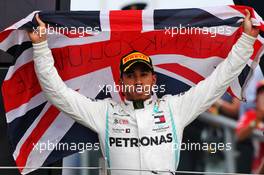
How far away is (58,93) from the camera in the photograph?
2432mm

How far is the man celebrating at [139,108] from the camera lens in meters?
2.39

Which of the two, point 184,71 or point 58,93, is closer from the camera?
point 58,93

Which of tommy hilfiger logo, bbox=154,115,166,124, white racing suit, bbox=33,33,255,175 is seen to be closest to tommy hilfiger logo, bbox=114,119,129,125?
white racing suit, bbox=33,33,255,175

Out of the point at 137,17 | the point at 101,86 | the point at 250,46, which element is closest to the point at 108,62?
the point at 101,86

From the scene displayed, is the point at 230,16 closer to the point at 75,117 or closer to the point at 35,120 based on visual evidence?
the point at 75,117

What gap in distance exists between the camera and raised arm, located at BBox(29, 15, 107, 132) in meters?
2.41

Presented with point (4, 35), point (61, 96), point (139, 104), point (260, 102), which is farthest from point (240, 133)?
point (4, 35)

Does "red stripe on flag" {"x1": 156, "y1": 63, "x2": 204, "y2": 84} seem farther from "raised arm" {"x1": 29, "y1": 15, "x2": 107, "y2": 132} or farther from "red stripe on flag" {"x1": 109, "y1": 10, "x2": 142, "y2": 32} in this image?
"raised arm" {"x1": 29, "y1": 15, "x2": 107, "y2": 132}

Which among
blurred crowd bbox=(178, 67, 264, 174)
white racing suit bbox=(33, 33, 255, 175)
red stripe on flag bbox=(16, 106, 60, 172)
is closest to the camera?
white racing suit bbox=(33, 33, 255, 175)

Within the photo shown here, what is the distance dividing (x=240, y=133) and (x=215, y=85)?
60 centimetres

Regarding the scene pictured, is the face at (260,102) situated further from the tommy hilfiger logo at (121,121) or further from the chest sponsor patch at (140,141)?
the tommy hilfiger logo at (121,121)

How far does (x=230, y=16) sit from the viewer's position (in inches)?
102

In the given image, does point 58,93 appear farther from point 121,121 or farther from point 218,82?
point 218,82

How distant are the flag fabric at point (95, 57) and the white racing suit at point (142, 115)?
0.26 m
